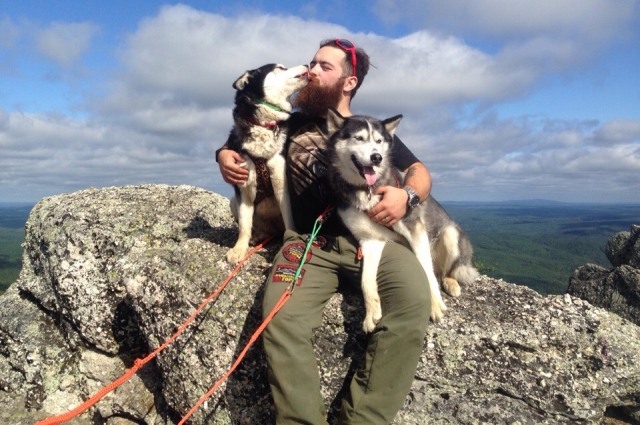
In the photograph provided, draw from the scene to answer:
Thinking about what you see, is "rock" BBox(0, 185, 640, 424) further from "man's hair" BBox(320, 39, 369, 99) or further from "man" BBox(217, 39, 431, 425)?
"man's hair" BBox(320, 39, 369, 99)

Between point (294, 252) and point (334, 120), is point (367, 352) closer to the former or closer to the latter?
point (294, 252)

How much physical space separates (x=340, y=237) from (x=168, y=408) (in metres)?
2.51

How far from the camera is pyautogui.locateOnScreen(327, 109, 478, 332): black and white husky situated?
3.96 m

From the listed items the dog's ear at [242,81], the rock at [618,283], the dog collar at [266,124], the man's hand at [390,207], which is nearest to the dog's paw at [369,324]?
the man's hand at [390,207]

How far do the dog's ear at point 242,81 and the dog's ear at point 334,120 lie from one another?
127cm

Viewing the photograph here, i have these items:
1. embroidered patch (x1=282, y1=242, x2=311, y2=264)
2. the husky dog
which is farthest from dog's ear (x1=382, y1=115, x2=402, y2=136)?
embroidered patch (x1=282, y1=242, x2=311, y2=264)

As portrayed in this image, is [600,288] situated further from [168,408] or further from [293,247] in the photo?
[168,408]

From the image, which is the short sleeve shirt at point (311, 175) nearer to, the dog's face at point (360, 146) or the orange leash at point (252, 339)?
the dog's face at point (360, 146)

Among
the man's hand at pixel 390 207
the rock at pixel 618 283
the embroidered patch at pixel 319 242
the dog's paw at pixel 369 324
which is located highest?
the man's hand at pixel 390 207

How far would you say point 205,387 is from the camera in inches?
156

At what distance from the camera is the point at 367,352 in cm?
339

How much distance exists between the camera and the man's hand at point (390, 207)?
398cm

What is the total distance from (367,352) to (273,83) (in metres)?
3.20

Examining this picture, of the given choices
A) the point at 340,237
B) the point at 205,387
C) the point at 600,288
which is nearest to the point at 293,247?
the point at 340,237
